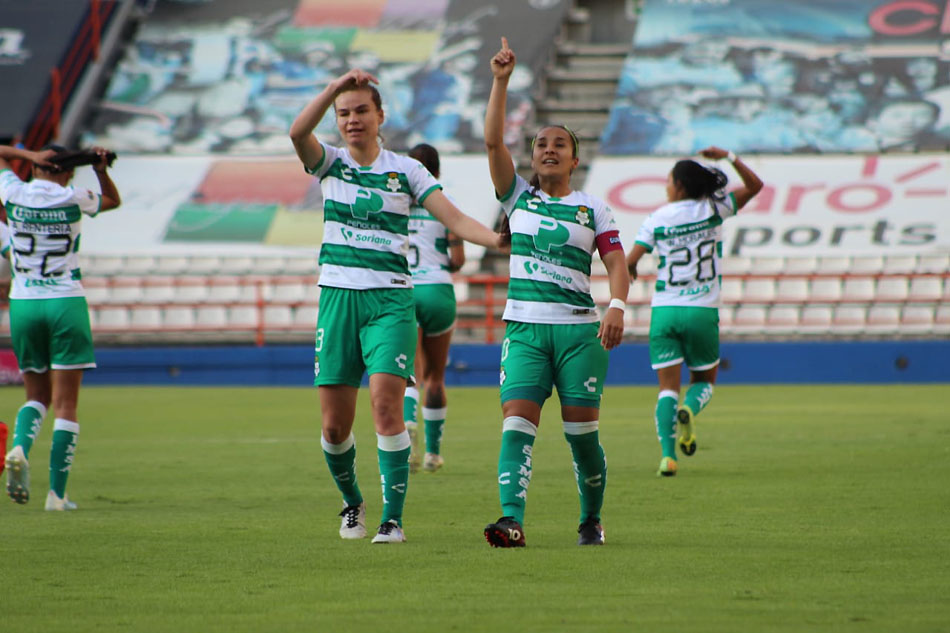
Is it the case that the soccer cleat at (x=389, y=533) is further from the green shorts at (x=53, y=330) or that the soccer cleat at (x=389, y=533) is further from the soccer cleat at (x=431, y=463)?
the soccer cleat at (x=431, y=463)

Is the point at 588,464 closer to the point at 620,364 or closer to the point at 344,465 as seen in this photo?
the point at 344,465

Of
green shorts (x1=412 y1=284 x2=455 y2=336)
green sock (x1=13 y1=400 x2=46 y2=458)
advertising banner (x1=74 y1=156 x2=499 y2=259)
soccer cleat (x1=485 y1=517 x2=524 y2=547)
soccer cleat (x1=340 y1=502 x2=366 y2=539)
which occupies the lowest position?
soccer cleat (x1=340 y1=502 x2=366 y2=539)

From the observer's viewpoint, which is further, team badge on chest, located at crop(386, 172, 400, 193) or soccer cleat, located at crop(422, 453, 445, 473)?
soccer cleat, located at crop(422, 453, 445, 473)

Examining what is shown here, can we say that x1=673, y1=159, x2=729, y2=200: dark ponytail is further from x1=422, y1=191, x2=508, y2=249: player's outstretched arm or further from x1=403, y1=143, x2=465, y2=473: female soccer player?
x1=422, y1=191, x2=508, y2=249: player's outstretched arm

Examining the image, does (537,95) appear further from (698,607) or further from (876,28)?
(698,607)

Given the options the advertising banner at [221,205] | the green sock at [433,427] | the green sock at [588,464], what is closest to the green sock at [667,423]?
the green sock at [433,427]

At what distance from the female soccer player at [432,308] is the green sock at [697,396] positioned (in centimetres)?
173

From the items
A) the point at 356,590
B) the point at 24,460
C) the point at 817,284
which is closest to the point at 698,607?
the point at 356,590

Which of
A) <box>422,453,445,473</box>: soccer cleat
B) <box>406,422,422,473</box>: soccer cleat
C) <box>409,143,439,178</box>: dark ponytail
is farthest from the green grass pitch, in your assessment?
<box>409,143,439,178</box>: dark ponytail

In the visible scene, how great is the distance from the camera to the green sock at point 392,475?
648 cm

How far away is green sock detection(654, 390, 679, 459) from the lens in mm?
9578

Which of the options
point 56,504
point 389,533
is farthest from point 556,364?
point 56,504

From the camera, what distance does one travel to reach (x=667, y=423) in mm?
9648

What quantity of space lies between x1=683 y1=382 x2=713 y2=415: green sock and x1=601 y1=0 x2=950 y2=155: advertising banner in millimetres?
17297
